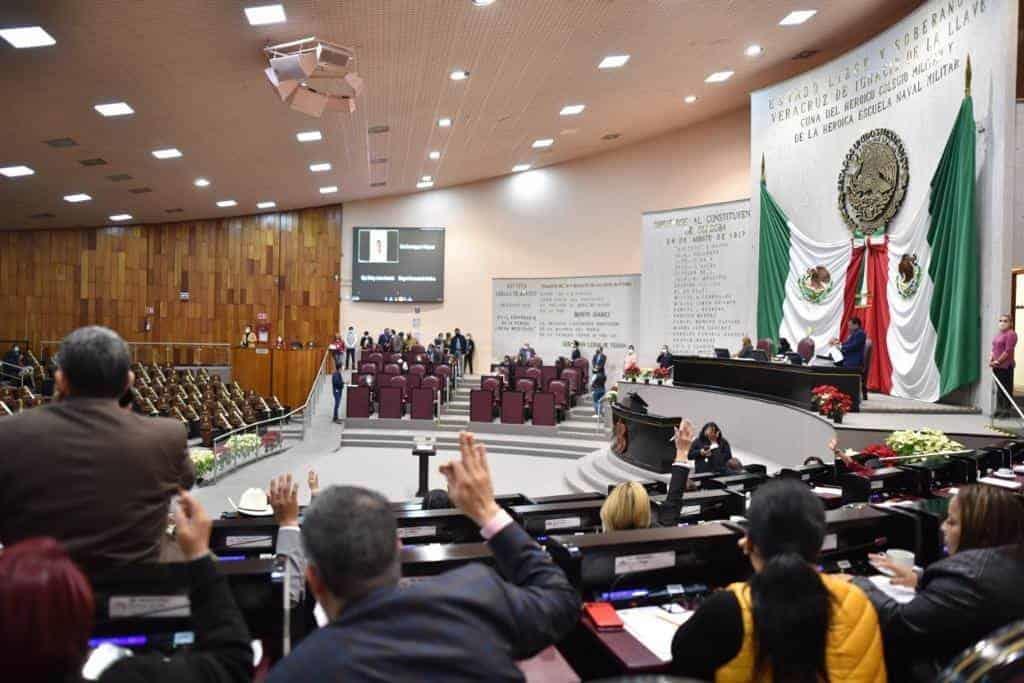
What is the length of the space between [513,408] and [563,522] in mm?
9681

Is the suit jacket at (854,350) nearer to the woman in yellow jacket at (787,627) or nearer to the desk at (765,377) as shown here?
the desk at (765,377)

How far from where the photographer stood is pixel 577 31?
936cm

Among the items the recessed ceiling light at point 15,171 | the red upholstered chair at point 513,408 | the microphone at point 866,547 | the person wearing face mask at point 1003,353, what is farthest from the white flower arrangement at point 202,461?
the person wearing face mask at point 1003,353

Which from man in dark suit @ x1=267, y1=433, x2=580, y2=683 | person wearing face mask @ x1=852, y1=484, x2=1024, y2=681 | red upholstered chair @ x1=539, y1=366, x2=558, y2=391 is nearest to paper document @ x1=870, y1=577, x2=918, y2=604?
person wearing face mask @ x1=852, y1=484, x2=1024, y2=681

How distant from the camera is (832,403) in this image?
7102mm

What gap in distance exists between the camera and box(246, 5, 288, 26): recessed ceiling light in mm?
7082

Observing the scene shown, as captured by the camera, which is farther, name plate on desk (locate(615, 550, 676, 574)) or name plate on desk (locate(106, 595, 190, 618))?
name plate on desk (locate(615, 550, 676, 574))

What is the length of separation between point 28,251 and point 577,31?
16.5 metres

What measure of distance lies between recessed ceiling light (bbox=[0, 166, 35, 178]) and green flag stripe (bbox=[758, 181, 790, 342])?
43.8 ft

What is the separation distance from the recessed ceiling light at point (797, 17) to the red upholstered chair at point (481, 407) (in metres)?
7.83

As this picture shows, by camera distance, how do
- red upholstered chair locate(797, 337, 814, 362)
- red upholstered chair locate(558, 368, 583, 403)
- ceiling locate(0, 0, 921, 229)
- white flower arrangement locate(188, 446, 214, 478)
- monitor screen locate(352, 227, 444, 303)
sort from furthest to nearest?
monitor screen locate(352, 227, 444, 303)
red upholstered chair locate(558, 368, 583, 403)
red upholstered chair locate(797, 337, 814, 362)
white flower arrangement locate(188, 446, 214, 478)
ceiling locate(0, 0, 921, 229)

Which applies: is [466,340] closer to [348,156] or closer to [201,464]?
[348,156]

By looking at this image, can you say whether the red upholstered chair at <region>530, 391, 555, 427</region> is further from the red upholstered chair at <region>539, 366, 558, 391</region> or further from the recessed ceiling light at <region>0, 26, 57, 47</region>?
the recessed ceiling light at <region>0, 26, 57, 47</region>

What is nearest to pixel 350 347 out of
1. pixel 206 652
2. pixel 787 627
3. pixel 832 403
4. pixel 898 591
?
pixel 832 403
